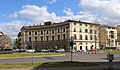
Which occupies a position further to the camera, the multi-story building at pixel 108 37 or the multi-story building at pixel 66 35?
the multi-story building at pixel 108 37

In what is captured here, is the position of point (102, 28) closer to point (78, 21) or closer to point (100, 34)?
point (100, 34)

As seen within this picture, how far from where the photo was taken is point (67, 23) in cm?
11744

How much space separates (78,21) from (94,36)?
12.6 meters

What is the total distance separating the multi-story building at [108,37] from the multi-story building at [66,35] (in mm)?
2934

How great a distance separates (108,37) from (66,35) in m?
33.1

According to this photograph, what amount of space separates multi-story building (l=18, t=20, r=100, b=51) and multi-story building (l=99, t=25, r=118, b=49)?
2.93 metres

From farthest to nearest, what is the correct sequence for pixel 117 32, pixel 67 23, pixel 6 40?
pixel 117 32 < pixel 67 23 < pixel 6 40

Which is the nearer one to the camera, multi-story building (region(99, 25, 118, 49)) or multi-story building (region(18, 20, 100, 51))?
multi-story building (region(18, 20, 100, 51))

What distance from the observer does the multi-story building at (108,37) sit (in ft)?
423

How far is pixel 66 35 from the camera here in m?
118

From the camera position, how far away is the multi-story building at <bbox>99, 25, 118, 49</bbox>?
12881cm

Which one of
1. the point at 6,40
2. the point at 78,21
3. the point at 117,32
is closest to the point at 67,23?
the point at 78,21

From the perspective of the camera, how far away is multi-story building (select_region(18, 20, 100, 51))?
117 meters

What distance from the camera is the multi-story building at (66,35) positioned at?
117 meters
